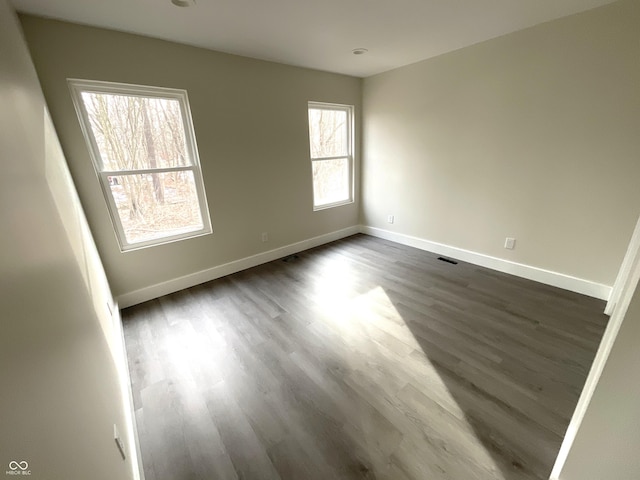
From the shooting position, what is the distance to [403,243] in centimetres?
416

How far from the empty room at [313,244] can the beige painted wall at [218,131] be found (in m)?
0.02

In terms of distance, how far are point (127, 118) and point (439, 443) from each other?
3.42m

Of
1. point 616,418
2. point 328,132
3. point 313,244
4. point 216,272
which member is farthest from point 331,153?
point 616,418

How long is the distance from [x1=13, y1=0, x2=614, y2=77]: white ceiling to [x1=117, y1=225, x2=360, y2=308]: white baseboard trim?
7.65 ft

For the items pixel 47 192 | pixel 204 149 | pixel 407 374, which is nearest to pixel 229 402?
pixel 407 374

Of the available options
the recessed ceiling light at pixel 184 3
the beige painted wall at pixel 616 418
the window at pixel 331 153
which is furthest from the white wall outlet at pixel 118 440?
the window at pixel 331 153

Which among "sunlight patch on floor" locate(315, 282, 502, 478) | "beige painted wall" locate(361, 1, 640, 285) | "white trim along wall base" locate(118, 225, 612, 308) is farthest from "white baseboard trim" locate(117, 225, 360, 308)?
"beige painted wall" locate(361, 1, 640, 285)

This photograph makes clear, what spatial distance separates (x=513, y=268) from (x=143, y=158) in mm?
4123

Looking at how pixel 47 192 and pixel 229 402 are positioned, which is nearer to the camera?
pixel 47 192

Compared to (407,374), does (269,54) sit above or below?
above

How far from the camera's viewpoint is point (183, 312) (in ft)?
8.49

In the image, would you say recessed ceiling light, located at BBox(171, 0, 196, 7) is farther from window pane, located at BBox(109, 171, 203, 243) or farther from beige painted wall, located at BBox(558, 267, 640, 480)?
beige painted wall, located at BBox(558, 267, 640, 480)

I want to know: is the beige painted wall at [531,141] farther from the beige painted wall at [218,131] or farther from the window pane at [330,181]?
the beige painted wall at [218,131]

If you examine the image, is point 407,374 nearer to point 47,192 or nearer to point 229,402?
point 229,402
